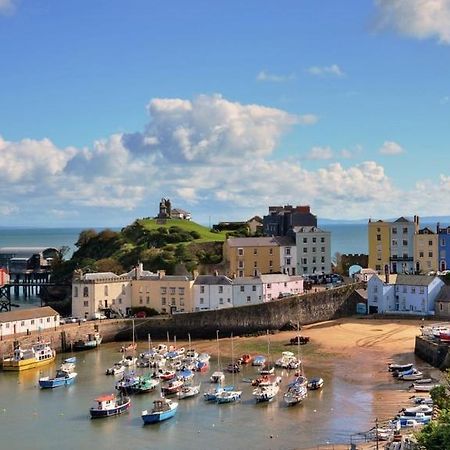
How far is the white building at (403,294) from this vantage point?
66.0 metres

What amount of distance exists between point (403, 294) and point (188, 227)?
133 feet

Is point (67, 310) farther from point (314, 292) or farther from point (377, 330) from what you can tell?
point (377, 330)

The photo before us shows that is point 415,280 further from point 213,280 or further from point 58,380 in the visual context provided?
point 58,380

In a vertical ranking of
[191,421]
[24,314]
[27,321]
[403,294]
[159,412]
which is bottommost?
[191,421]

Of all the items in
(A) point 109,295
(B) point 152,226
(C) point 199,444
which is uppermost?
(B) point 152,226

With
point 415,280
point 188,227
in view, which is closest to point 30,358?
point 415,280

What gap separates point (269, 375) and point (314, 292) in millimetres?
20661

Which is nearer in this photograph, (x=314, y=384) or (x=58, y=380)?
(x=314, y=384)

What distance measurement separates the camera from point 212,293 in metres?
69.6

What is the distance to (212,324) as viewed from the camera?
6544 centimetres

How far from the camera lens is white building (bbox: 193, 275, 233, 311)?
69.4 metres

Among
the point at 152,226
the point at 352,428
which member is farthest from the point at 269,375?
the point at 152,226

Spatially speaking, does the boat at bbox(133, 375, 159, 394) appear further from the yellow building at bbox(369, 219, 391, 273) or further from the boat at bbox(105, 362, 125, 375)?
the yellow building at bbox(369, 219, 391, 273)

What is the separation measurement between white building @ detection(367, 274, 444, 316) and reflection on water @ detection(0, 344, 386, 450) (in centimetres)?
2046
